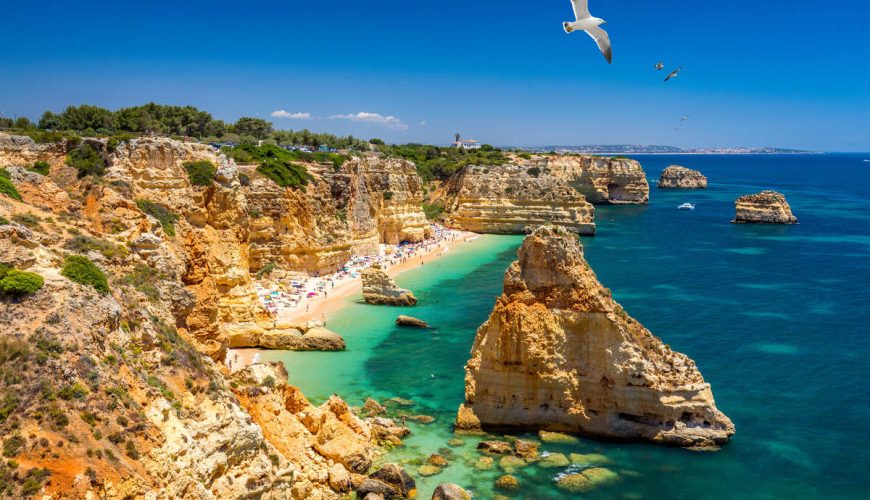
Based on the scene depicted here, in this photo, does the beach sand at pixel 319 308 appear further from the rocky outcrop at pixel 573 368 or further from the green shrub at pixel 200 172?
the rocky outcrop at pixel 573 368

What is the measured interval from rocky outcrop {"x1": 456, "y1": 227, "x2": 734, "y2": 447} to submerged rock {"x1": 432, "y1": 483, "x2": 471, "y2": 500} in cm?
501

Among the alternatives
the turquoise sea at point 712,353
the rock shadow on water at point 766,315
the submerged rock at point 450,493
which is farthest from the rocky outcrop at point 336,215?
the submerged rock at point 450,493

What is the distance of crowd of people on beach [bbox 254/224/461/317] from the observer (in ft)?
141

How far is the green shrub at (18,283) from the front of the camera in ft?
39.2

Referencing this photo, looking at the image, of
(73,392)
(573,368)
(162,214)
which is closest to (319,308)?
(162,214)

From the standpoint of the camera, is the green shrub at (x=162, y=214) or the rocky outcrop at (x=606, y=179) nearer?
the green shrub at (x=162, y=214)

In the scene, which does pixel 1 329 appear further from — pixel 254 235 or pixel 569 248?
pixel 254 235

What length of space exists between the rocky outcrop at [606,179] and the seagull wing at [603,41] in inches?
3870

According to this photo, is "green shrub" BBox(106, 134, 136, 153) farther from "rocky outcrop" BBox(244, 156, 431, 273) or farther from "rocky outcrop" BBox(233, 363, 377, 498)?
"rocky outcrop" BBox(244, 156, 431, 273)

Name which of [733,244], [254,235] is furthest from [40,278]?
[733,244]

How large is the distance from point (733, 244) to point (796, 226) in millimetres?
19956

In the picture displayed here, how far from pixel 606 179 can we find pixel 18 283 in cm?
11317

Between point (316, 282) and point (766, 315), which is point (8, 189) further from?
point (766, 315)

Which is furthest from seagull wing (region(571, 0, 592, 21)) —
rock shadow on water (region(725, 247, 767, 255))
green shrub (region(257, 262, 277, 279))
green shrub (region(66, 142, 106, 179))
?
rock shadow on water (region(725, 247, 767, 255))
